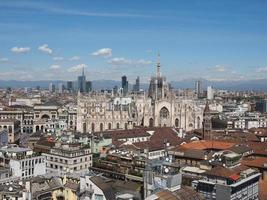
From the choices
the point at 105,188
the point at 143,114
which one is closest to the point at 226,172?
Answer: the point at 105,188

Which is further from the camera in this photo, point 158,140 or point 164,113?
point 164,113

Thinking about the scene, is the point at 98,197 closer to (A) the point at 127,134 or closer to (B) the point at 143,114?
(A) the point at 127,134

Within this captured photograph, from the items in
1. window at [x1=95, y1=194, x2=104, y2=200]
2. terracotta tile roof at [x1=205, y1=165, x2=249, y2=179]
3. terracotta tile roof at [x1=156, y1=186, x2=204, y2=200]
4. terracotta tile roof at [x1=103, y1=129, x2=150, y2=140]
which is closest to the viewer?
terracotta tile roof at [x1=156, y1=186, x2=204, y2=200]

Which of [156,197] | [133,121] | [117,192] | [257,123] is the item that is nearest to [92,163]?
[117,192]

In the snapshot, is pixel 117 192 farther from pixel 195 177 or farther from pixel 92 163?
pixel 92 163

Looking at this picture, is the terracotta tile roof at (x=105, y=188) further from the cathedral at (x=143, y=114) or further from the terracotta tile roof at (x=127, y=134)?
the cathedral at (x=143, y=114)

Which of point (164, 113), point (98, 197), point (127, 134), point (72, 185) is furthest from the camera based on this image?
point (164, 113)

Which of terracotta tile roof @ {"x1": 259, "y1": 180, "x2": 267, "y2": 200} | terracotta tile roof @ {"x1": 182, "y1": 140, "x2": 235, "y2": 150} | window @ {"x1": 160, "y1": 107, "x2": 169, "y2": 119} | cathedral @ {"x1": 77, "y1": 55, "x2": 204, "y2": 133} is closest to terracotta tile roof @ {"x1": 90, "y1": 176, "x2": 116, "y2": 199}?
terracotta tile roof @ {"x1": 259, "y1": 180, "x2": 267, "y2": 200}

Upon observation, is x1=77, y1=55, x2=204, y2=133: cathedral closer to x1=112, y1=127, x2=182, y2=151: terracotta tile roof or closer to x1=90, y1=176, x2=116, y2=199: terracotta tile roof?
x1=112, y1=127, x2=182, y2=151: terracotta tile roof

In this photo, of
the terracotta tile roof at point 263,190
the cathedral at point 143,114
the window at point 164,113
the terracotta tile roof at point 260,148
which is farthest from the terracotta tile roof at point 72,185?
the window at point 164,113
